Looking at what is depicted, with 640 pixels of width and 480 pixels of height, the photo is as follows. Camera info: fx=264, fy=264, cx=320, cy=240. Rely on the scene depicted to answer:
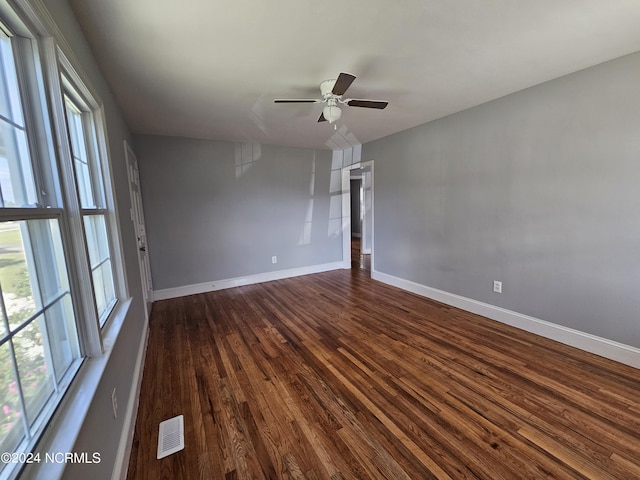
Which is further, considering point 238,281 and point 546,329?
point 238,281

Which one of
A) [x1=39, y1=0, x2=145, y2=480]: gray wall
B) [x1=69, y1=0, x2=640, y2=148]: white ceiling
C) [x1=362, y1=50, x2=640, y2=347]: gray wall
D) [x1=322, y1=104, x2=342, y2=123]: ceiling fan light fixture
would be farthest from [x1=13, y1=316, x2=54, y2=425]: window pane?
[x1=362, y1=50, x2=640, y2=347]: gray wall

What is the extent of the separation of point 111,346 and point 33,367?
0.60 meters

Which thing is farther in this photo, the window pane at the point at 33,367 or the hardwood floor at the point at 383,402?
the hardwood floor at the point at 383,402

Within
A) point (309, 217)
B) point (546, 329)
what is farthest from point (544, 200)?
point (309, 217)

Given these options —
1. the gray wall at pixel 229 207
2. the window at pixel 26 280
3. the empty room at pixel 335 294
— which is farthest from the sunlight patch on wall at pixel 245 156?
the window at pixel 26 280

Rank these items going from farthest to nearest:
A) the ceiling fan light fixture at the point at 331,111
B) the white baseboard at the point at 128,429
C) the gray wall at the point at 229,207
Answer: the gray wall at the point at 229,207, the ceiling fan light fixture at the point at 331,111, the white baseboard at the point at 128,429

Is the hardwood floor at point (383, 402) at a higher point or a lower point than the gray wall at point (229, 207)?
lower

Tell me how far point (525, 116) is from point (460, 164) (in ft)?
2.61

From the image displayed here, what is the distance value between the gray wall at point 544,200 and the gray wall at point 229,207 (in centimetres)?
210

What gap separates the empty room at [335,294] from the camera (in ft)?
3.42

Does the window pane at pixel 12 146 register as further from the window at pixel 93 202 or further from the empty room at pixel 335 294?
the window at pixel 93 202

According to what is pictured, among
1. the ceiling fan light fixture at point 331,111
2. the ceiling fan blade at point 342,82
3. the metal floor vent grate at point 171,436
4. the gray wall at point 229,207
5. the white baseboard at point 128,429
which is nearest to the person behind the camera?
the white baseboard at point 128,429

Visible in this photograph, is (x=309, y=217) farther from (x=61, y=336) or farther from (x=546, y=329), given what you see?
(x=61, y=336)

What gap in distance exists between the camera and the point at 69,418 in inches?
35.8
